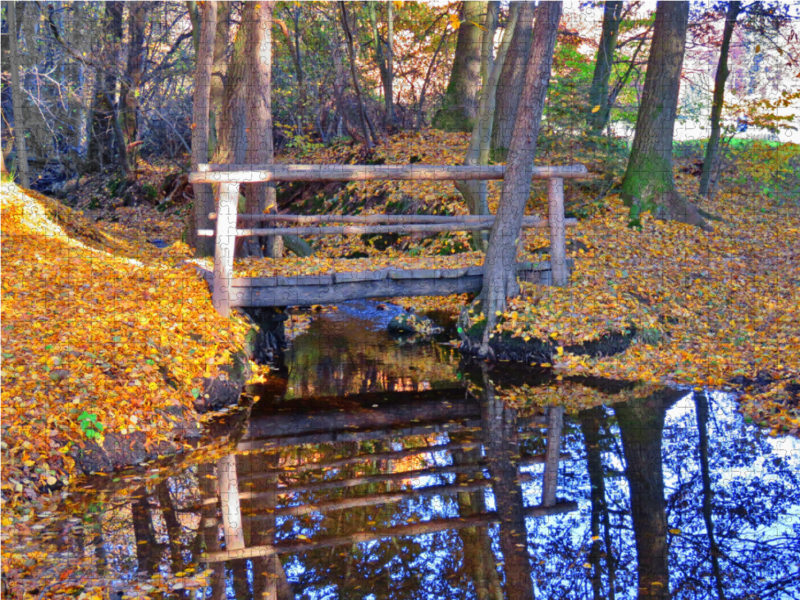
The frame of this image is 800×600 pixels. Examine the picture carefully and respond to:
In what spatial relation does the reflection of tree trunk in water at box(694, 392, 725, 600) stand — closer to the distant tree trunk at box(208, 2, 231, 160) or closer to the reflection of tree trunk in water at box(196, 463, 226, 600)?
the reflection of tree trunk in water at box(196, 463, 226, 600)

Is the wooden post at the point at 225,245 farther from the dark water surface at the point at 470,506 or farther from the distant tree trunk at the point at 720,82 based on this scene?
the distant tree trunk at the point at 720,82

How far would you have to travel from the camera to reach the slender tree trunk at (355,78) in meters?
13.5

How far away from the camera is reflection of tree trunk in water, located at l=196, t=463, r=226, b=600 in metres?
3.23

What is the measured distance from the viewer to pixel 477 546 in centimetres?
358

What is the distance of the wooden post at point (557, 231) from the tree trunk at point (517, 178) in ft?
1.16

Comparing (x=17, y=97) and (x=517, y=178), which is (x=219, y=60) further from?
(x=517, y=178)

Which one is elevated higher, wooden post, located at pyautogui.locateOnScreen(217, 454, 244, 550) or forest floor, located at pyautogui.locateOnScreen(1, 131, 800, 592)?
forest floor, located at pyautogui.locateOnScreen(1, 131, 800, 592)

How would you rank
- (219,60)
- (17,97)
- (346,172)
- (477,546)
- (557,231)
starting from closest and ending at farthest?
(477,546) → (346,172) → (557,231) → (219,60) → (17,97)

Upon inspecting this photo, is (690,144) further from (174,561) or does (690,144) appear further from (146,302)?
(174,561)

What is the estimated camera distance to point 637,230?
1083 cm

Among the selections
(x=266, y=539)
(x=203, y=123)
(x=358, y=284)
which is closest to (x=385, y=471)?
(x=266, y=539)

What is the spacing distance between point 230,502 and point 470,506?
1408 mm

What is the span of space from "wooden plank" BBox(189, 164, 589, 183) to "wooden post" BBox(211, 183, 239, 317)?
15cm

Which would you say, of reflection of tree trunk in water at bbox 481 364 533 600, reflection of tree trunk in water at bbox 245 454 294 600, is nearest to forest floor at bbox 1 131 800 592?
reflection of tree trunk in water at bbox 481 364 533 600
